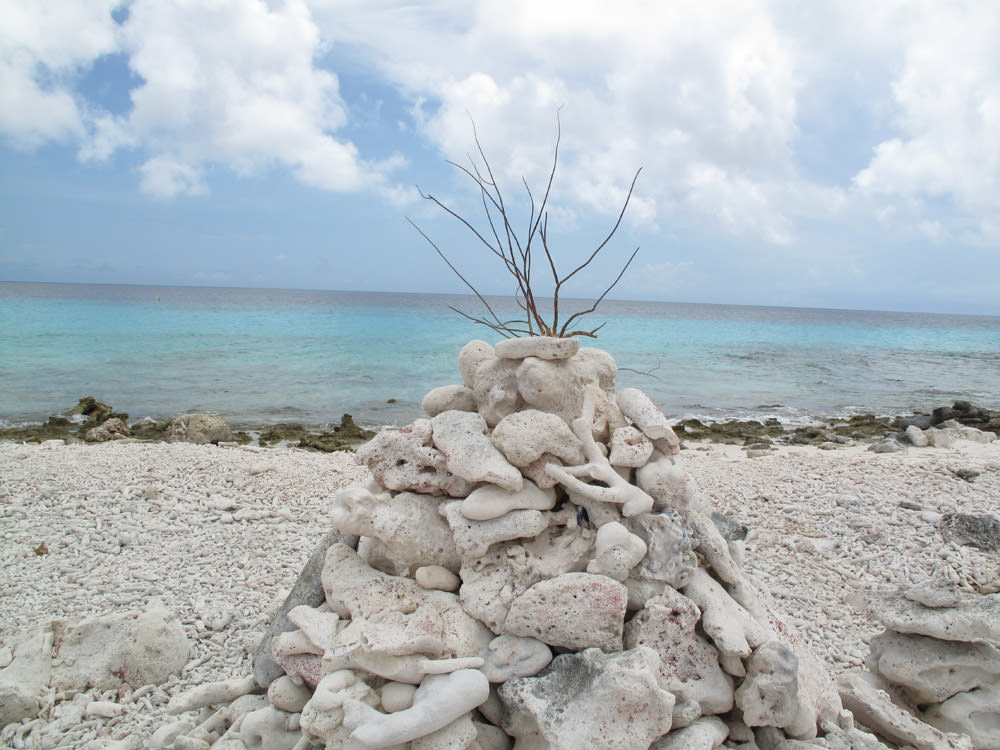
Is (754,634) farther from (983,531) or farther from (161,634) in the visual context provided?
(983,531)

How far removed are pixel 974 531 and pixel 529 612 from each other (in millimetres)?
5767

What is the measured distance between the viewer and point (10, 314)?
149ft

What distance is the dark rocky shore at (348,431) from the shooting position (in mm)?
12914

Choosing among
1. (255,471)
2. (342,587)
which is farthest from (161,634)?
(255,471)

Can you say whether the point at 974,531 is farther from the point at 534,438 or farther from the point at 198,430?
the point at 198,430

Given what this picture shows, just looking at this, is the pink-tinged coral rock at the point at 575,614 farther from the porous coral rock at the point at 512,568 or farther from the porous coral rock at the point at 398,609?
the porous coral rock at the point at 398,609

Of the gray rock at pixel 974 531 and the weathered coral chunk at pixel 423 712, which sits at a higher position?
the weathered coral chunk at pixel 423 712

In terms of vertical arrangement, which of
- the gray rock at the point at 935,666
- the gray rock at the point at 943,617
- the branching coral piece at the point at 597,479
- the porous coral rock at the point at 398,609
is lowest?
the gray rock at the point at 935,666

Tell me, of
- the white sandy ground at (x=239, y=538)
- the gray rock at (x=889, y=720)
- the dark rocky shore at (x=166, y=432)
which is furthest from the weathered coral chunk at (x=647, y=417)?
the dark rocky shore at (x=166, y=432)

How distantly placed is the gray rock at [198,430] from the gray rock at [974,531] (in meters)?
12.2

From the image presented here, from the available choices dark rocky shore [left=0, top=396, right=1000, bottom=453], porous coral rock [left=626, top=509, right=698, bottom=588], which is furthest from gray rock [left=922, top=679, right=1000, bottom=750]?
dark rocky shore [left=0, top=396, right=1000, bottom=453]

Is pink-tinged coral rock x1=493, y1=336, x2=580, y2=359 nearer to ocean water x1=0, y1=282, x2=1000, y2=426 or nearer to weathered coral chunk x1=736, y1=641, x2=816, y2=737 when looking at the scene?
weathered coral chunk x1=736, y1=641, x2=816, y2=737

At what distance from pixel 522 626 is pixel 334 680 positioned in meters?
0.90

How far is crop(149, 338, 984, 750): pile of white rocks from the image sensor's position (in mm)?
2789
